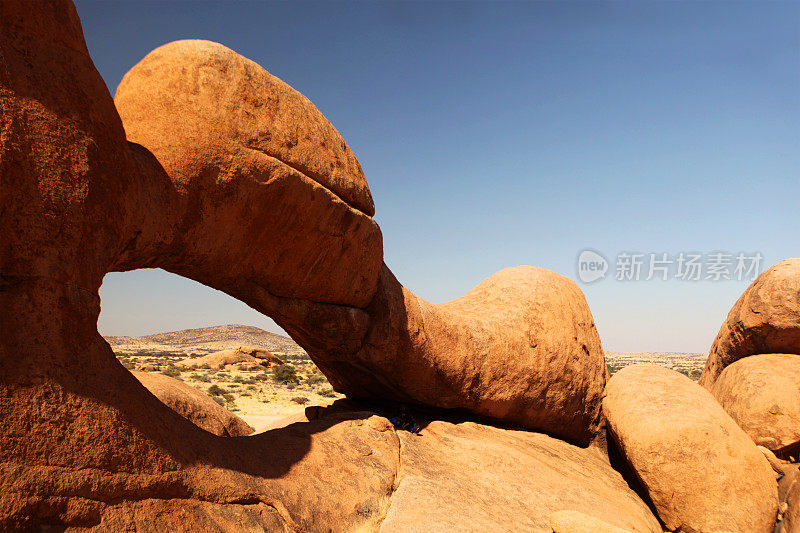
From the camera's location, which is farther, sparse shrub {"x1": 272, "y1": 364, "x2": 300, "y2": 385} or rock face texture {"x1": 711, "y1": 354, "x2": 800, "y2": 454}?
sparse shrub {"x1": 272, "y1": 364, "x2": 300, "y2": 385}

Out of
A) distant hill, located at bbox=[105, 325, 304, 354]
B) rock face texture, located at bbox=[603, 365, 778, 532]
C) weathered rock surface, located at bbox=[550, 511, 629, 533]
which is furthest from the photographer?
distant hill, located at bbox=[105, 325, 304, 354]

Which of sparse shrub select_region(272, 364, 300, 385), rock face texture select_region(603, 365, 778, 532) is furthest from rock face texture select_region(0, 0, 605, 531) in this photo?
sparse shrub select_region(272, 364, 300, 385)

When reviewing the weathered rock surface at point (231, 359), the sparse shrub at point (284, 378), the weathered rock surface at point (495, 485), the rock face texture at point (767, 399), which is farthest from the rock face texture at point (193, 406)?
the weathered rock surface at point (231, 359)

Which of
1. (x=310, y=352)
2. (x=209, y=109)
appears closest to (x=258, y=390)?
(x=310, y=352)

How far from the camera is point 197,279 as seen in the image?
17.1ft

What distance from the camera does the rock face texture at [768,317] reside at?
8.31m

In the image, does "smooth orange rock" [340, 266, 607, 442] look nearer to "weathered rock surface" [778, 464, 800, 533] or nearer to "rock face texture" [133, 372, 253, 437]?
"rock face texture" [133, 372, 253, 437]

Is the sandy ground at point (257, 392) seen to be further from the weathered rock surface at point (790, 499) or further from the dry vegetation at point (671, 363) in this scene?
the dry vegetation at point (671, 363)

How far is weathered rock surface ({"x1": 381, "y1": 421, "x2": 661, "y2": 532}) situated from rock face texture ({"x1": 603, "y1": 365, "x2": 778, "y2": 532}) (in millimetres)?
417

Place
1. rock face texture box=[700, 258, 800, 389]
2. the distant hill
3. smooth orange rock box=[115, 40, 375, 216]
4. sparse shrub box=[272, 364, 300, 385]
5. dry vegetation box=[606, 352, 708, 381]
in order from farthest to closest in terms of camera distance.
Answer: the distant hill, dry vegetation box=[606, 352, 708, 381], sparse shrub box=[272, 364, 300, 385], rock face texture box=[700, 258, 800, 389], smooth orange rock box=[115, 40, 375, 216]

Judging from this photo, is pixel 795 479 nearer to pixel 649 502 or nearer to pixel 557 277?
pixel 649 502

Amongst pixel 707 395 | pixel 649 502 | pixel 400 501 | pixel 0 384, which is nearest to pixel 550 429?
pixel 649 502

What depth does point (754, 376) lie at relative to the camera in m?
8.35

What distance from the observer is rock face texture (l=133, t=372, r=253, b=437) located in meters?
6.89
